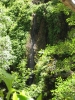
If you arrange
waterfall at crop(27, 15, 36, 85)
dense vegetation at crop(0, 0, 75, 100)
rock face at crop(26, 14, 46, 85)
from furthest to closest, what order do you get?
rock face at crop(26, 14, 46, 85) → waterfall at crop(27, 15, 36, 85) → dense vegetation at crop(0, 0, 75, 100)

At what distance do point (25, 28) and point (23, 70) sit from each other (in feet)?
8.81

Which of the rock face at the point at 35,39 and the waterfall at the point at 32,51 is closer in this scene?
the waterfall at the point at 32,51

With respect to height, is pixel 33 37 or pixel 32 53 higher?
pixel 33 37

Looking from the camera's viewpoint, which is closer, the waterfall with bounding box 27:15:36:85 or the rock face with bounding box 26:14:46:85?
the waterfall with bounding box 27:15:36:85

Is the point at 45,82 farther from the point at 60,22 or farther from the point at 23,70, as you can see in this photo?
the point at 60,22

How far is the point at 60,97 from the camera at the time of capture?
4473 millimetres

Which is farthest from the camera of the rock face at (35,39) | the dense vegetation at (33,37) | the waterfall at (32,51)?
the rock face at (35,39)

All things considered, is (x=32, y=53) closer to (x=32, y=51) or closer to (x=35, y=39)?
(x=32, y=51)

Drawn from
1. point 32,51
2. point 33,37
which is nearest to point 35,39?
point 33,37

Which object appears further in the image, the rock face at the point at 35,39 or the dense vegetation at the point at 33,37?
the rock face at the point at 35,39

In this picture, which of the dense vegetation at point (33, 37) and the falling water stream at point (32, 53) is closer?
the dense vegetation at point (33, 37)

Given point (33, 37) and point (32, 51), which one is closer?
point (32, 51)

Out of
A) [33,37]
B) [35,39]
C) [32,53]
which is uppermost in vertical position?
[33,37]

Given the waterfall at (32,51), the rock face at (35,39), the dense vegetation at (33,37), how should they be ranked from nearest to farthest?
the dense vegetation at (33,37)
the waterfall at (32,51)
the rock face at (35,39)
